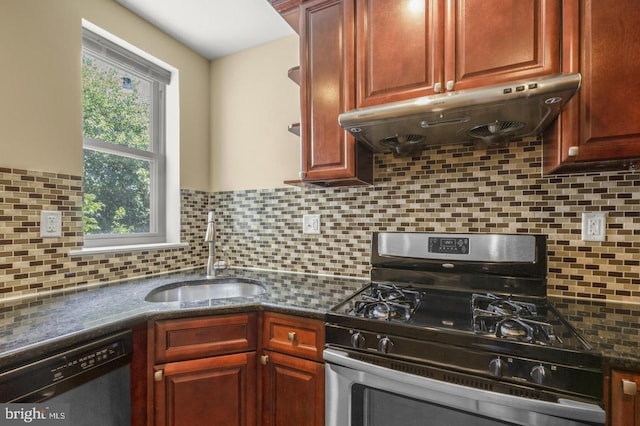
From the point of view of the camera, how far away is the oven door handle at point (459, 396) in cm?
78

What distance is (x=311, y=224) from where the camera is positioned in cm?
188

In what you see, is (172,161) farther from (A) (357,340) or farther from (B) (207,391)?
(A) (357,340)

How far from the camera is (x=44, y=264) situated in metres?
1.35

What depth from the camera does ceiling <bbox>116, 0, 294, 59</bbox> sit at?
66.8 inches

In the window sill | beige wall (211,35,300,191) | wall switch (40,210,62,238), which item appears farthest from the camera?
beige wall (211,35,300,191)

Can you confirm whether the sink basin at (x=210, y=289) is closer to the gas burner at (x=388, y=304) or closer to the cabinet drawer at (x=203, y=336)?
the cabinet drawer at (x=203, y=336)

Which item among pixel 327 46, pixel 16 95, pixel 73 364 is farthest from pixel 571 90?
pixel 16 95

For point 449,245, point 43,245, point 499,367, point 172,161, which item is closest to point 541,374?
point 499,367

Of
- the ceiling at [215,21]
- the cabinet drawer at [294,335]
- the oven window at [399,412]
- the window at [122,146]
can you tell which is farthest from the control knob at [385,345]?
the ceiling at [215,21]

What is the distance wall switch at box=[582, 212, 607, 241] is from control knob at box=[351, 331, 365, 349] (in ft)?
3.46

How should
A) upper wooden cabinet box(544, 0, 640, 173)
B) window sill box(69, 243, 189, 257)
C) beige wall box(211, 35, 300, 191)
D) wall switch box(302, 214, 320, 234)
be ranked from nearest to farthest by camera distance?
upper wooden cabinet box(544, 0, 640, 173) < window sill box(69, 243, 189, 257) < wall switch box(302, 214, 320, 234) < beige wall box(211, 35, 300, 191)

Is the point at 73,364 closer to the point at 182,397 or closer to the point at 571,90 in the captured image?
the point at 182,397

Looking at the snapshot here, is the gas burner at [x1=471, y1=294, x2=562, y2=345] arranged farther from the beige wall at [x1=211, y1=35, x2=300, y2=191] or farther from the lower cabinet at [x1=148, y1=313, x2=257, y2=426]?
the beige wall at [x1=211, y1=35, x2=300, y2=191]

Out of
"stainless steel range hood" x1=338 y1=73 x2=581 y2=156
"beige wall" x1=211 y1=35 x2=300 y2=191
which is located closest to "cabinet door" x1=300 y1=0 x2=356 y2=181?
"stainless steel range hood" x1=338 y1=73 x2=581 y2=156
